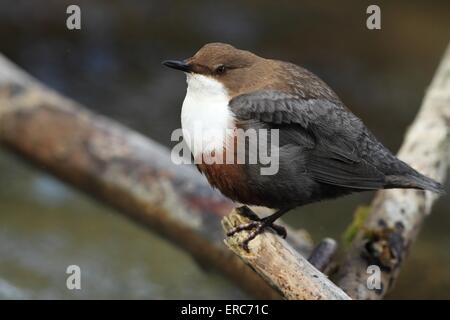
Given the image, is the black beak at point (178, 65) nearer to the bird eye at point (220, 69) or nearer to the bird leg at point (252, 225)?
the bird eye at point (220, 69)

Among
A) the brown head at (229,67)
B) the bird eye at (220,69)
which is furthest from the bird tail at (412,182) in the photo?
the bird eye at (220,69)

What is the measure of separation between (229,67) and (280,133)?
1.36 feet

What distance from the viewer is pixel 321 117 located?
4.02m

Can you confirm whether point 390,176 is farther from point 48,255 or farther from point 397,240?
point 48,255

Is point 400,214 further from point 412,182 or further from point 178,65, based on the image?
point 178,65

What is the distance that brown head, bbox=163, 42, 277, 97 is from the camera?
159 inches

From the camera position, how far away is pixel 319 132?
4027 millimetres

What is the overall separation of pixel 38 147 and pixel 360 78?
4.24m

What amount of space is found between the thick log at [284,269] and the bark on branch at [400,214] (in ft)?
2.14

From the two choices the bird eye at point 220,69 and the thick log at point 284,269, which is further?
the bird eye at point 220,69

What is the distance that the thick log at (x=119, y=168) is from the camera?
5.28 meters

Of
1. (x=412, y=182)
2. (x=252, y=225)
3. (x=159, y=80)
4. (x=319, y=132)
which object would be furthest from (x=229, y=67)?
(x=159, y=80)

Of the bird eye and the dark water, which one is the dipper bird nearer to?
the bird eye
